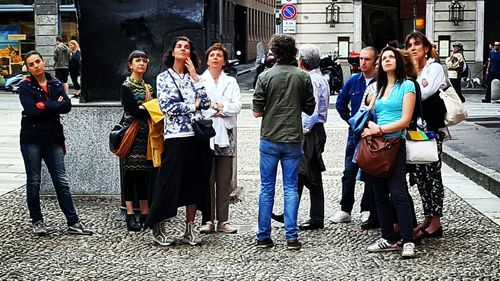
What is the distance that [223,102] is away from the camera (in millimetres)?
8195

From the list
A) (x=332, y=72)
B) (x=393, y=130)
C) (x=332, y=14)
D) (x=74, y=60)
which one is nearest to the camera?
(x=393, y=130)

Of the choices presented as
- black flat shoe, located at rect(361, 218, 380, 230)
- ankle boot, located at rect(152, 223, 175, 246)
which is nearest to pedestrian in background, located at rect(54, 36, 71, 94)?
ankle boot, located at rect(152, 223, 175, 246)

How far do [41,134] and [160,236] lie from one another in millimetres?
1602

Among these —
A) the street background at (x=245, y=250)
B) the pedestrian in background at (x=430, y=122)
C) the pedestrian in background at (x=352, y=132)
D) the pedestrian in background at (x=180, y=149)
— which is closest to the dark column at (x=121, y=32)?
the street background at (x=245, y=250)

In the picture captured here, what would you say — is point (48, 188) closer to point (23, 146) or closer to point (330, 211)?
point (23, 146)

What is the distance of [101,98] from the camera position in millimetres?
10281

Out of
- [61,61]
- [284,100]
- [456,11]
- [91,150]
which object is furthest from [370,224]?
[456,11]

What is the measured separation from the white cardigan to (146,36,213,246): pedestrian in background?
320 mm

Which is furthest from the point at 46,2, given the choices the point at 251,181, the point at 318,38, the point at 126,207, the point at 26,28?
the point at 126,207

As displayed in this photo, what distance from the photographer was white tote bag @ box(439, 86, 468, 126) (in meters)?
7.83

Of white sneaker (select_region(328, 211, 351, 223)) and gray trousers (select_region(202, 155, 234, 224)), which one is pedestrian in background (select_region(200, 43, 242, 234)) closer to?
gray trousers (select_region(202, 155, 234, 224))

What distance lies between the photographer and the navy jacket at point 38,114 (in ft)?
26.2

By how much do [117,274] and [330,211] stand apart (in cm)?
339

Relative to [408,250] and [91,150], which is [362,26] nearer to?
[91,150]
